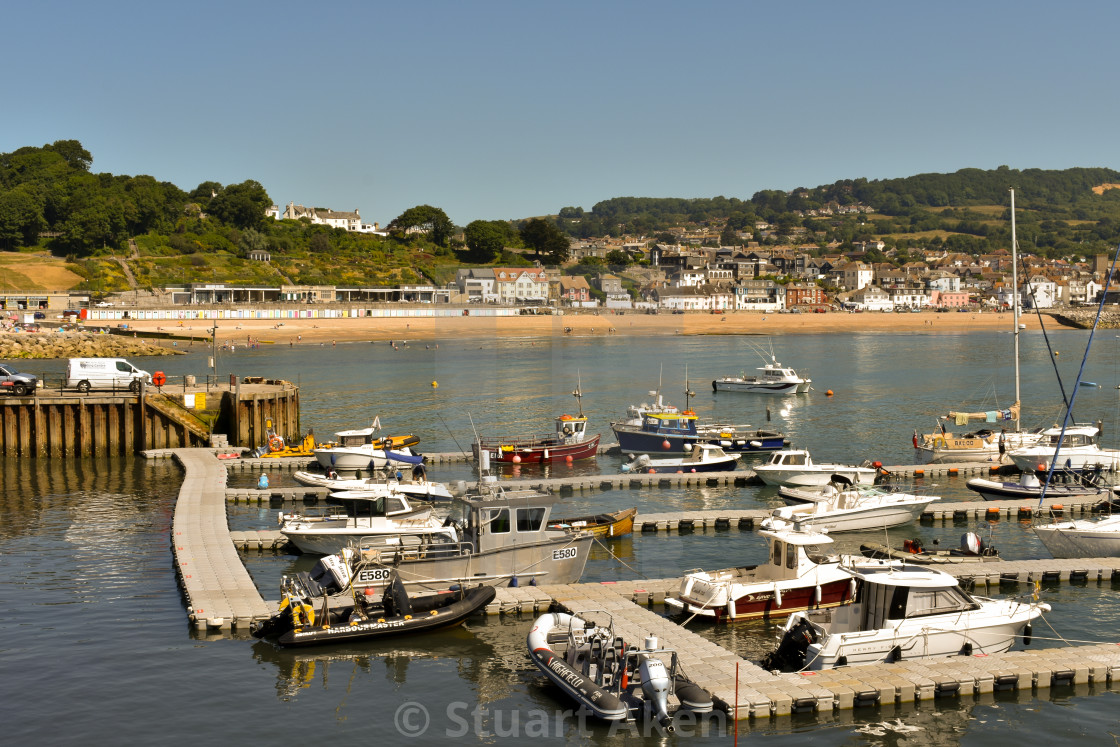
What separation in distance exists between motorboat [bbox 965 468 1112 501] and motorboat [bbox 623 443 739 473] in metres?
9.25

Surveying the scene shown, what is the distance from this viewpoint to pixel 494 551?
79.0ft

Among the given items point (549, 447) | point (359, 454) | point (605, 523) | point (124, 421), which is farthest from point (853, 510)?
point (124, 421)

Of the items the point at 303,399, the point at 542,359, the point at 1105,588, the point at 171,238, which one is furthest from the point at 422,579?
the point at 171,238

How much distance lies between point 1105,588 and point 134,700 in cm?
2201

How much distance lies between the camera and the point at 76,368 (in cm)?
4738

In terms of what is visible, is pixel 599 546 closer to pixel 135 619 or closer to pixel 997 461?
pixel 135 619

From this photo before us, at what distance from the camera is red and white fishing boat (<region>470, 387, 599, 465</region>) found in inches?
1766

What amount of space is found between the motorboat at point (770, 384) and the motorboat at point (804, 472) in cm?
3846

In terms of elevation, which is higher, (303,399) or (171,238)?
(171,238)

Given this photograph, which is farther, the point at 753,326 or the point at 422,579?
the point at 753,326

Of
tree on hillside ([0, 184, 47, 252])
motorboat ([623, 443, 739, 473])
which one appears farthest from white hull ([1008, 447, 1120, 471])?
tree on hillside ([0, 184, 47, 252])

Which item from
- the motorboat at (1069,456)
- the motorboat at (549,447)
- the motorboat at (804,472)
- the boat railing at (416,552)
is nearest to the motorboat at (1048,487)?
the motorboat at (1069,456)

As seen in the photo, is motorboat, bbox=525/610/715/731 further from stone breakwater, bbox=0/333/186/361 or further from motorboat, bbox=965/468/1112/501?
stone breakwater, bbox=0/333/186/361

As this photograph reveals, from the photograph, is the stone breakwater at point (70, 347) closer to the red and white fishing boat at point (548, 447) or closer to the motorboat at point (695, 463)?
the red and white fishing boat at point (548, 447)
